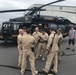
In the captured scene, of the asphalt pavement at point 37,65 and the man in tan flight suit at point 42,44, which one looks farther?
the man in tan flight suit at point 42,44

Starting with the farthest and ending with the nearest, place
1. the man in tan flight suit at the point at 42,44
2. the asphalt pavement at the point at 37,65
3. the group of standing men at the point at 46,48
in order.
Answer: the man in tan flight suit at the point at 42,44 < the asphalt pavement at the point at 37,65 < the group of standing men at the point at 46,48

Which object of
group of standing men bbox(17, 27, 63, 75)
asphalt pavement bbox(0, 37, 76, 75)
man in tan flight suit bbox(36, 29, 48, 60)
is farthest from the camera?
man in tan flight suit bbox(36, 29, 48, 60)

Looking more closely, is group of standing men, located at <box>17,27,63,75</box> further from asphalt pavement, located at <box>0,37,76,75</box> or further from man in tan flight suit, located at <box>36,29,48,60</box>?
man in tan flight suit, located at <box>36,29,48,60</box>

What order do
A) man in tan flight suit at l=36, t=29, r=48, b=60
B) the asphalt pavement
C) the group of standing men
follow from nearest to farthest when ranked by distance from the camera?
the group of standing men
the asphalt pavement
man in tan flight suit at l=36, t=29, r=48, b=60

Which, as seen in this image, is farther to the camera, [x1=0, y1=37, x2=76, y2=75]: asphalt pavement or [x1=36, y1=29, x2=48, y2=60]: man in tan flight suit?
[x1=36, y1=29, x2=48, y2=60]: man in tan flight suit

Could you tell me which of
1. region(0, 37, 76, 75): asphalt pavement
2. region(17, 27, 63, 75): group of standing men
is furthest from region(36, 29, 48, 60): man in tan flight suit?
region(17, 27, 63, 75): group of standing men

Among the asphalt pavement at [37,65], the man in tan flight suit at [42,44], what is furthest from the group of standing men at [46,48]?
the man in tan flight suit at [42,44]

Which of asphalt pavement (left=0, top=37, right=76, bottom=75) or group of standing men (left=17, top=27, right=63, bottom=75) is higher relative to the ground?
group of standing men (left=17, top=27, right=63, bottom=75)

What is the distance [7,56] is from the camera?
12.4 m

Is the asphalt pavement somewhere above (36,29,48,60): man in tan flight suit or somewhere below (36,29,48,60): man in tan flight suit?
below

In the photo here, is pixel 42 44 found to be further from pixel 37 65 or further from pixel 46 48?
pixel 46 48

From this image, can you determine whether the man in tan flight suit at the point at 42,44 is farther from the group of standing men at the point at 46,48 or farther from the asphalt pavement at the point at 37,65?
the group of standing men at the point at 46,48

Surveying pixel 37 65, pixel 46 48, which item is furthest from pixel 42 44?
pixel 46 48

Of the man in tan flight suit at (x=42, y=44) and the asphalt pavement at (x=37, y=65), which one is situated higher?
the man in tan flight suit at (x=42, y=44)
